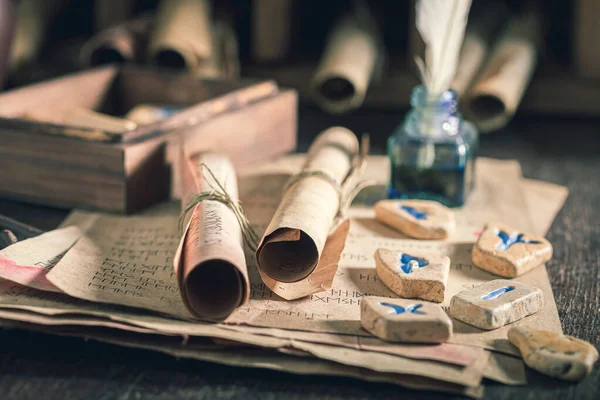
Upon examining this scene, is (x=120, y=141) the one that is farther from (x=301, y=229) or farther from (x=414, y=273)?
(x=414, y=273)

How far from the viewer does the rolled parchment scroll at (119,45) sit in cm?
158

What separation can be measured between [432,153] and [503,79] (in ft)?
1.13

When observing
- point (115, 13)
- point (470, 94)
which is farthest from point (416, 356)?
point (115, 13)

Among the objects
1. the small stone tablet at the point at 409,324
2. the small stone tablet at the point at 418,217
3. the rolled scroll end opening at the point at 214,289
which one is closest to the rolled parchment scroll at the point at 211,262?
the rolled scroll end opening at the point at 214,289

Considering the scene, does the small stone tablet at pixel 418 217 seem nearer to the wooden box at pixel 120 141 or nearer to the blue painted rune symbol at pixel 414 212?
the blue painted rune symbol at pixel 414 212

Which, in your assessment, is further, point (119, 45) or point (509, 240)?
point (119, 45)

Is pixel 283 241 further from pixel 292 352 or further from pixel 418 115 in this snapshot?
pixel 418 115

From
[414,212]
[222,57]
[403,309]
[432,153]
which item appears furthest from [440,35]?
[222,57]

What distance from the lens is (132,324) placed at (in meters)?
0.78

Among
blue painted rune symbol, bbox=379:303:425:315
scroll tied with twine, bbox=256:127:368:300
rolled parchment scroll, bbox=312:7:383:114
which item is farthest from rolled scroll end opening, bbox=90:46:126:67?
blue painted rune symbol, bbox=379:303:425:315

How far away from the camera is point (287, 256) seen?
916 millimetres

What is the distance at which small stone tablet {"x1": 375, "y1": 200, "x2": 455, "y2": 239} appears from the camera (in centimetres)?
106

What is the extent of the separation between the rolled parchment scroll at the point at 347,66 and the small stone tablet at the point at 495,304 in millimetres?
665

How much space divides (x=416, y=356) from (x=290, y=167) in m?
0.67
